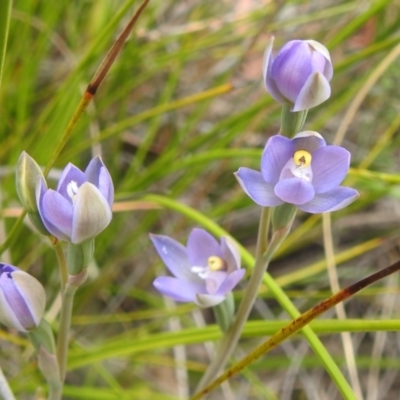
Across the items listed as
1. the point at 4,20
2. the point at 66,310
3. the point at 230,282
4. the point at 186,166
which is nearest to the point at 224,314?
the point at 230,282

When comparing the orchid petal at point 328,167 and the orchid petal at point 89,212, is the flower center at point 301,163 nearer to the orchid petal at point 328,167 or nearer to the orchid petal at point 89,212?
the orchid petal at point 328,167

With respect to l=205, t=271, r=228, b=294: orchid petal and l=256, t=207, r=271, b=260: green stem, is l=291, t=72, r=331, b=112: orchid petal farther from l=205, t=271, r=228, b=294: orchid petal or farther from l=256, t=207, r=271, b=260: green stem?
l=205, t=271, r=228, b=294: orchid petal

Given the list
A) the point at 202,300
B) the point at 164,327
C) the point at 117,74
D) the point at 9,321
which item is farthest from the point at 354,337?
the point at 9,321

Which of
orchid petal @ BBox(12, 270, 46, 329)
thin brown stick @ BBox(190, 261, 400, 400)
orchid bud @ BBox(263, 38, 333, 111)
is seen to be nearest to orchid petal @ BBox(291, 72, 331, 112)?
orchid bud @ BBox(263, 38, 333, 111)

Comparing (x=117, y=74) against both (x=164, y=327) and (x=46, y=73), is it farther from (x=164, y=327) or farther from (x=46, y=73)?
(x=164, y=327)

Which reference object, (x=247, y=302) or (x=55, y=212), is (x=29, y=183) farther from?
(x=247, y=302)

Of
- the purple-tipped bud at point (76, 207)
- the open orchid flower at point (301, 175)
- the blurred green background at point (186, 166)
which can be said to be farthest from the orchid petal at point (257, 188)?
the blurred green background at point (186, 166)
